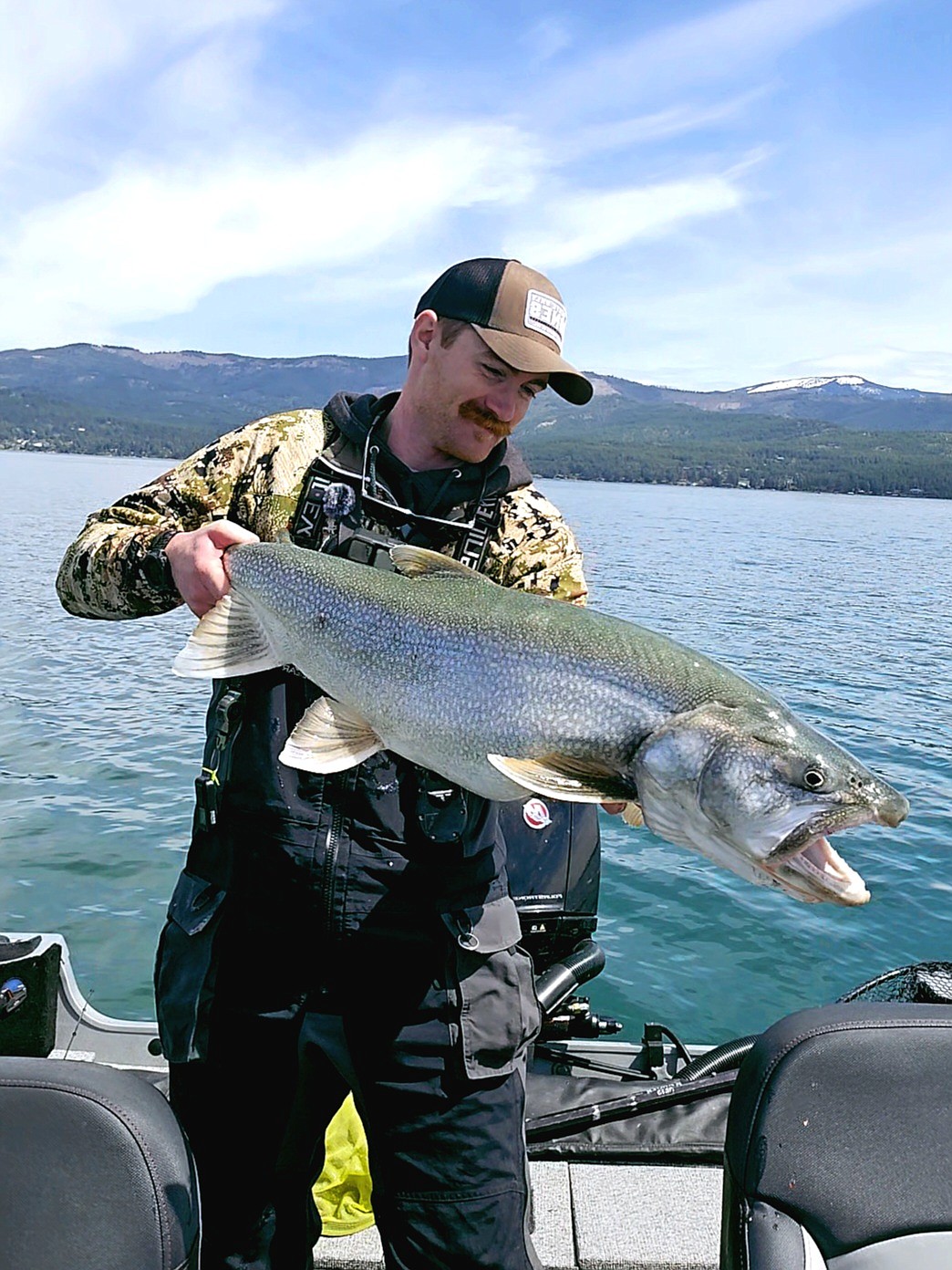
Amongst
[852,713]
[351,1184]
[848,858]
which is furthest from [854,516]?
[351,1184]

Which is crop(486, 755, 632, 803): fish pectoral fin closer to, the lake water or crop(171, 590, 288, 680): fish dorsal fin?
crop(171, 590, 288, 680): fish dorsal fin

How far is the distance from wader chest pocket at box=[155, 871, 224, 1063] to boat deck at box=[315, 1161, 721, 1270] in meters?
1.46

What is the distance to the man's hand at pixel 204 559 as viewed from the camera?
2930 millimetres

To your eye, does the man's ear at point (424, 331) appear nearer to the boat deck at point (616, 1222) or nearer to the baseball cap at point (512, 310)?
the baseball cap at point (512, 310)

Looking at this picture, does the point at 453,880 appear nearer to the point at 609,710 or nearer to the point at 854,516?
the point at 609,710

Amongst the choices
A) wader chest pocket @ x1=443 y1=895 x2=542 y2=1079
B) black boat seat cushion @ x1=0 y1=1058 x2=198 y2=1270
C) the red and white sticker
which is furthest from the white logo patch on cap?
the red and white sticker

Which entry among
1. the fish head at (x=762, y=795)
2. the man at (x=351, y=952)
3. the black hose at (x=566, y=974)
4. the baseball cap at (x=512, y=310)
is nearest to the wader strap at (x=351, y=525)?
the man at (x=351, y=952)

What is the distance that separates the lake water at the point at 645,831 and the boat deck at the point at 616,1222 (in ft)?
15.0

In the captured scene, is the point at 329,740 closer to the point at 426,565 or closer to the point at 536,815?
the point at 426,565

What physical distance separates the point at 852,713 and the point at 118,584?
16.6 m

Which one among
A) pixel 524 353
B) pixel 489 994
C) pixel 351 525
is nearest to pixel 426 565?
pixel 351 525

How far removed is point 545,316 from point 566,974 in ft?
10.2

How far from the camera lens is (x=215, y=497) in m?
3.29

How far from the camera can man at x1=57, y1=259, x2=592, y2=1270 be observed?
2848mm
